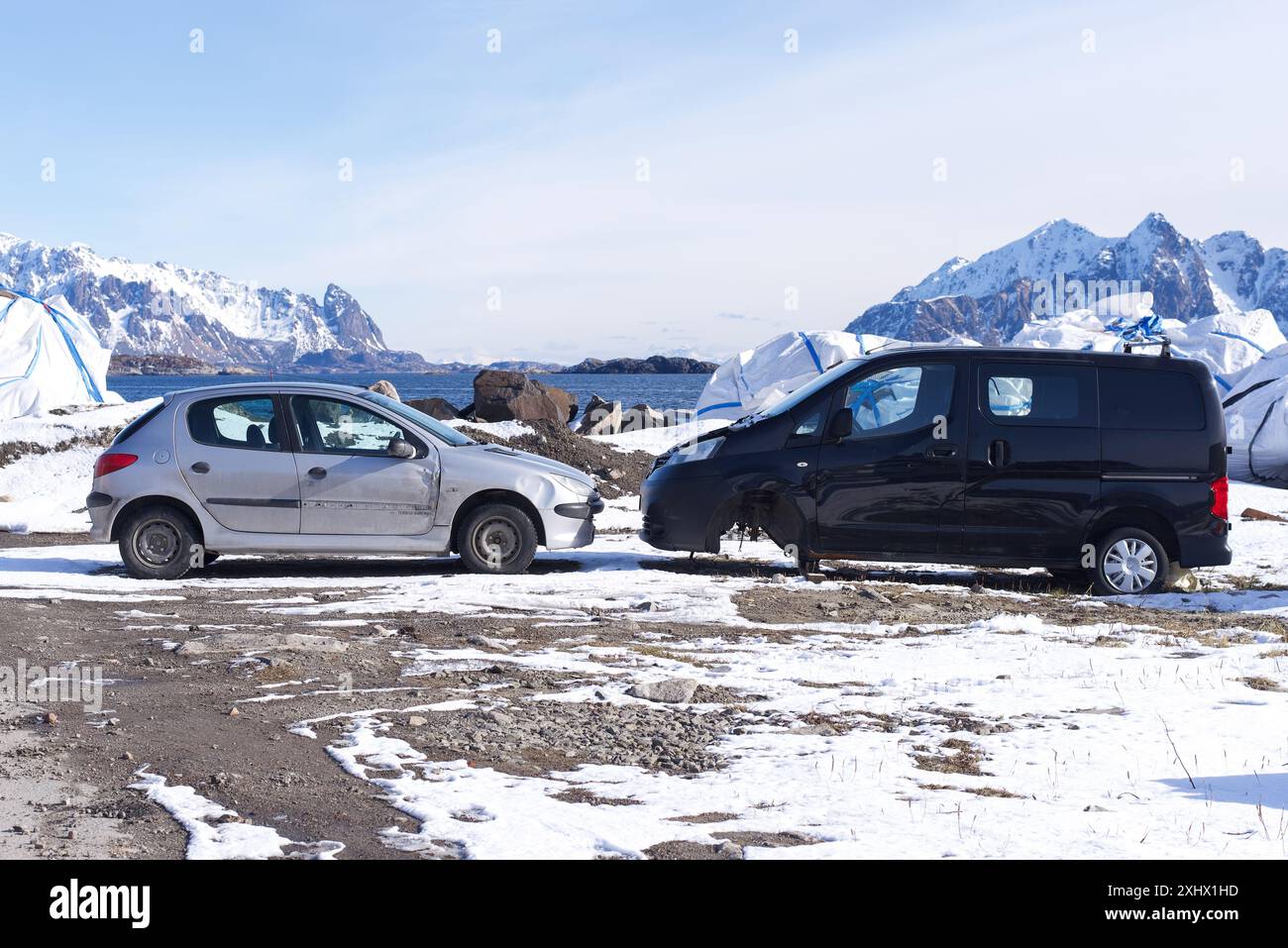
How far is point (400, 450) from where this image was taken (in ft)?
33.6

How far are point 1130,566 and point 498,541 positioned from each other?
5.28m

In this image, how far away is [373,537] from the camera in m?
10.3

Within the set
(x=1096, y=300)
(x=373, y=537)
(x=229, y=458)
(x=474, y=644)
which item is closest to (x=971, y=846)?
(x=474, y=644)

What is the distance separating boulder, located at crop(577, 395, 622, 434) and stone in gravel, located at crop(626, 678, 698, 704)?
864 inches

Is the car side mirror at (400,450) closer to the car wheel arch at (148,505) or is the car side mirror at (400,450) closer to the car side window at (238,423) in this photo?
the car side window at (238,423)

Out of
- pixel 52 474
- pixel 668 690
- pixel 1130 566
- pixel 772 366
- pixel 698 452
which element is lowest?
pixel 668 690

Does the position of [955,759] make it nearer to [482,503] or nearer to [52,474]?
[482,503]

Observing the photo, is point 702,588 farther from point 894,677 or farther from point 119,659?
point 119,659

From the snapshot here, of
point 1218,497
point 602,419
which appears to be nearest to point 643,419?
point 602,419

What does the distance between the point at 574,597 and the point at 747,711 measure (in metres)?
3.55

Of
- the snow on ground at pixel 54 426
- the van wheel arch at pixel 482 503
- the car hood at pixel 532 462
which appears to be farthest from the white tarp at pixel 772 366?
the van wheel arch at pixel 482 503

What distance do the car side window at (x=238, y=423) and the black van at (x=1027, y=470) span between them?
4163 mm

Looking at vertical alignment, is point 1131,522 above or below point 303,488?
below

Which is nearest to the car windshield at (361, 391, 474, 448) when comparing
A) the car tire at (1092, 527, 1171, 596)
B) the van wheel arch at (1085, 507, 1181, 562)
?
the van wheel arch at (1085, 507, 1181, 562)
